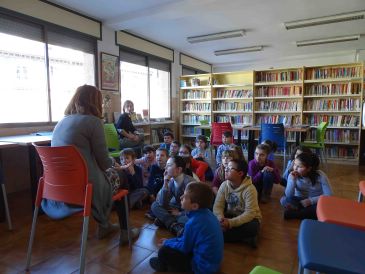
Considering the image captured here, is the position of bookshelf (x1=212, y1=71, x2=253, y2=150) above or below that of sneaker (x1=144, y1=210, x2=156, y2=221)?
above

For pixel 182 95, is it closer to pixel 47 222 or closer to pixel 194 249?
pixel 47 222

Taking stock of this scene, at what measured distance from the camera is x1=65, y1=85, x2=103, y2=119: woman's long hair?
5.38ft

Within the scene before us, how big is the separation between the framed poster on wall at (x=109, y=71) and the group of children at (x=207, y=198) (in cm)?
206

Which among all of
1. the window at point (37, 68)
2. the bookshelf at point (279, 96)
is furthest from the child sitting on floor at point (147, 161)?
the bookshelf at point (279, 96)

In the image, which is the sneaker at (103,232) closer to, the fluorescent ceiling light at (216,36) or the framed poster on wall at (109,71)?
the framed poster on wall at (109,71)

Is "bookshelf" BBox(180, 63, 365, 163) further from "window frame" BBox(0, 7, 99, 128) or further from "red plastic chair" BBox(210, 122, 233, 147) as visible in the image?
"window frame" BBox(0, 7, 99, 128)

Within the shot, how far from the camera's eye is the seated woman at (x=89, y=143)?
5.02 ft

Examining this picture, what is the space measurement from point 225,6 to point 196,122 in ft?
11.4

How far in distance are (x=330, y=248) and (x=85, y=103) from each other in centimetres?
146

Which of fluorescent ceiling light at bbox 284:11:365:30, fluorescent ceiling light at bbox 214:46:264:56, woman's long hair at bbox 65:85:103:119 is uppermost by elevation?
fluorescent ceiling light at bbox 214:46:264:56

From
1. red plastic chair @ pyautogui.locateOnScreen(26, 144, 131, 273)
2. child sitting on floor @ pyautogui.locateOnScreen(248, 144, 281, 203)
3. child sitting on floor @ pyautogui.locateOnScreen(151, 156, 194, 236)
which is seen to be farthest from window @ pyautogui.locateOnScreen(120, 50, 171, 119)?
red plastic chair @ pyautogui.locateOnScreen(26, 144, 131, 273)

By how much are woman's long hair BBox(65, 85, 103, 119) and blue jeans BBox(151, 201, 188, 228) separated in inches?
40.9

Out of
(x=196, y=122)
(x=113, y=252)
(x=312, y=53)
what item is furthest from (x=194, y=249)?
(x=312, y=53)

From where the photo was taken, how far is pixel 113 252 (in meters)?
1.91
